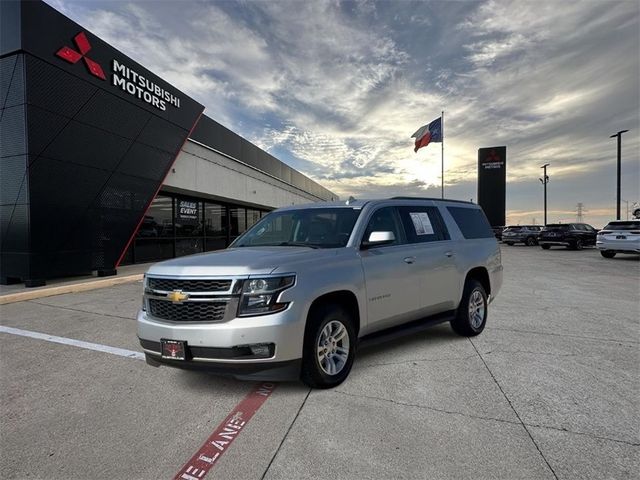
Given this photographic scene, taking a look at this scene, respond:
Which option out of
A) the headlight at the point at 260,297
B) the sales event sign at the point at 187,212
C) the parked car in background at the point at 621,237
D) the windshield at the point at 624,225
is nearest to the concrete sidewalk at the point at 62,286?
the sales event sign at the point at 187,212

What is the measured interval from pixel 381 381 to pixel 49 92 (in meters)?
10.7

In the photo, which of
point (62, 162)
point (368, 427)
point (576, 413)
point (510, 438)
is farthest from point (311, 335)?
point (62, 162)

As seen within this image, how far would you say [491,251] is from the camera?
6.09 metres

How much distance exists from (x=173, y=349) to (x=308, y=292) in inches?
49.5

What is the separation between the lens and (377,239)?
3.94m

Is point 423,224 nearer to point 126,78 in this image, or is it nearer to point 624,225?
point 126,78

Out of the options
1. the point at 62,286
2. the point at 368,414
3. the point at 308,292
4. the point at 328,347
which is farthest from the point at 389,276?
the point at 62,286

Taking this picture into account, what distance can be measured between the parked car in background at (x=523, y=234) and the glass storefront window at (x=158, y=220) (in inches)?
1062

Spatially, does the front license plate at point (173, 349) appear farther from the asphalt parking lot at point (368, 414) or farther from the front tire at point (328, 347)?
the front tire at point (328, 347)

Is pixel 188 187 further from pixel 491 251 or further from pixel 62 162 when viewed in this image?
pixel 491 251

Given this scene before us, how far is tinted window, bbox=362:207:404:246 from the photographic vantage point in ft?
14.6

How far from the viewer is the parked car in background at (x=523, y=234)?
102 feet

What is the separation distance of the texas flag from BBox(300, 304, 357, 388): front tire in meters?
24.8

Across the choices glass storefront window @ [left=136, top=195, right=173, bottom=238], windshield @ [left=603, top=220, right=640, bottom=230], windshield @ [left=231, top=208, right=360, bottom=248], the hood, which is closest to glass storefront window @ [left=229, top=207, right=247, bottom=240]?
glass storefront window @ [left=136, top=195, right=173, bottom=238]
